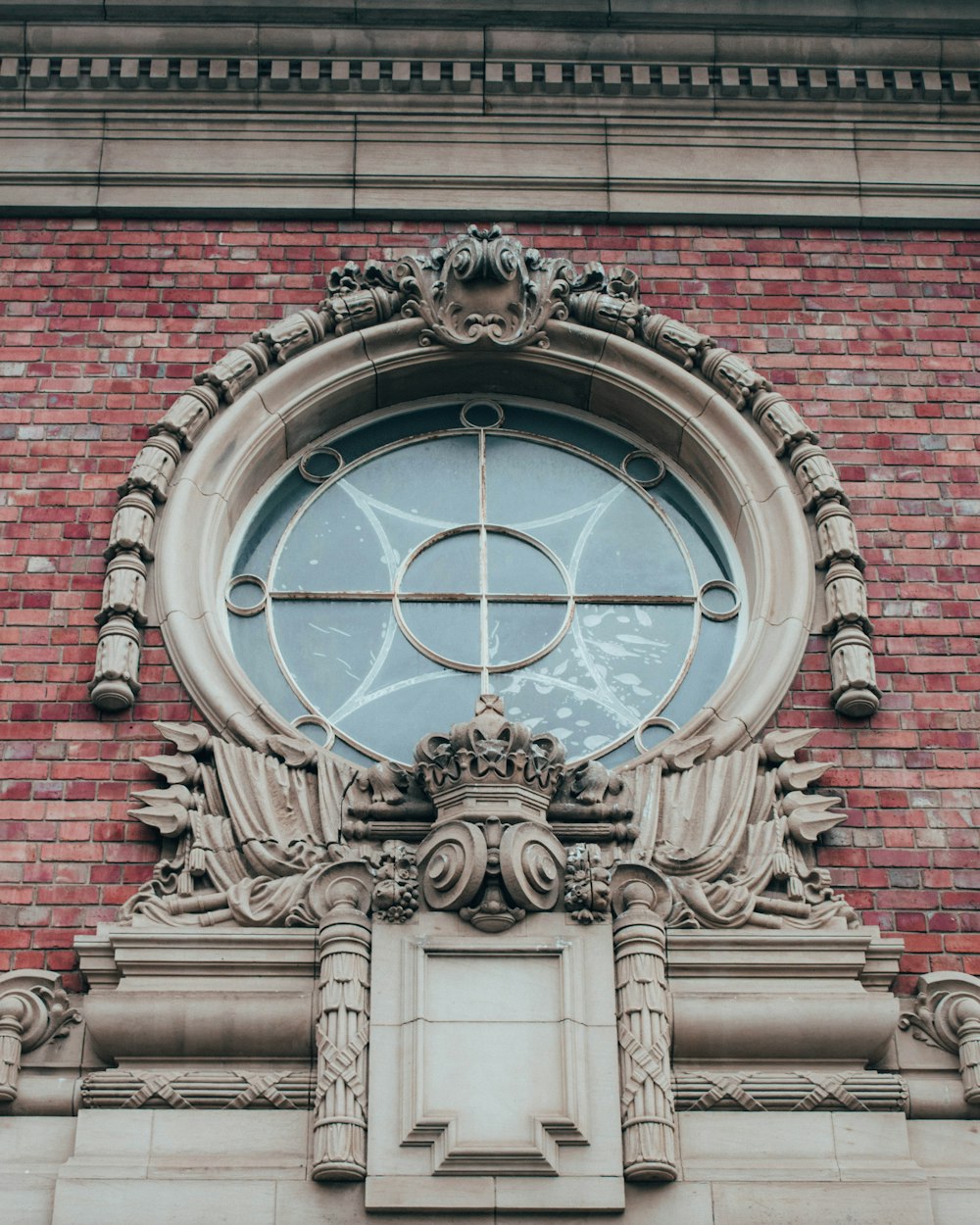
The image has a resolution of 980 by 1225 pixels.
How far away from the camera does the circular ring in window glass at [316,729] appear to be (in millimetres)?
10514

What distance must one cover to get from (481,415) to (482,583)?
45.3 inches

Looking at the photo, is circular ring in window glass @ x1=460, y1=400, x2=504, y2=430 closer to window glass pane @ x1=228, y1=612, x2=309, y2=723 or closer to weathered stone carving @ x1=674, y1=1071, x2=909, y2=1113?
window glass pane @ x1=228, y1=612, x2=309, y2=723

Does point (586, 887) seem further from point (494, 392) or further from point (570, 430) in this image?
point (494, 392)

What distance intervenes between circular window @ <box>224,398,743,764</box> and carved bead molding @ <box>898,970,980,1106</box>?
1.82m

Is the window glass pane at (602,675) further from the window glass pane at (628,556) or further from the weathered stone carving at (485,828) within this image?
the weathered stone carving at (485,828)

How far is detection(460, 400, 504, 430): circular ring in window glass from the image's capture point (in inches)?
464

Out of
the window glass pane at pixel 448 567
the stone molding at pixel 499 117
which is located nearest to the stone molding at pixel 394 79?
the stone molding at pixel 499 117

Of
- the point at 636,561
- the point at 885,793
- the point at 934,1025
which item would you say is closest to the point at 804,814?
the point at 885,793

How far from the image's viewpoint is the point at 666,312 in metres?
11.8

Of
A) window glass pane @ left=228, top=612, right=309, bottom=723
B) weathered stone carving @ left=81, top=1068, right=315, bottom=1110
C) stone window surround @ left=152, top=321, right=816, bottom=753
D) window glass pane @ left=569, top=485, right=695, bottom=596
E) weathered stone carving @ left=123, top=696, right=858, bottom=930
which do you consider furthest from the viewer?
window glass pane @ left=569, top=485, right=695, bottom=596

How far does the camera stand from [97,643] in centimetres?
1040

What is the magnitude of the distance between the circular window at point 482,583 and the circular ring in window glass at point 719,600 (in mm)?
10

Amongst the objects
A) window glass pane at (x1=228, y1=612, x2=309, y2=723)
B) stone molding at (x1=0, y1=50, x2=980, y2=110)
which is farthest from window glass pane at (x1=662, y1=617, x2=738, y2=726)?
stone molding at (x1=0, y1=50, x2=980, y2=110)

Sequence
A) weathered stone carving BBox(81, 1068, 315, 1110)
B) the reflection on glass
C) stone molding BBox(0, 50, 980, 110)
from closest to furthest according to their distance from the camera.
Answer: weathered stone carving BBox(81, 1068, 315, 1110) < the reflection on glass < stone molding BBox(0, 50, 980, 110)
